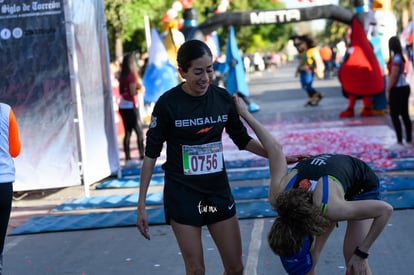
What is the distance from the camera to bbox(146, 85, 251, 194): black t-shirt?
462 centimetres

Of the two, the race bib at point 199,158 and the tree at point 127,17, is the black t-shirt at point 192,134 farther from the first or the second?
the tree at point 127,17

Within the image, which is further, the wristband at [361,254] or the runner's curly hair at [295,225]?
the wristband at [361,254]

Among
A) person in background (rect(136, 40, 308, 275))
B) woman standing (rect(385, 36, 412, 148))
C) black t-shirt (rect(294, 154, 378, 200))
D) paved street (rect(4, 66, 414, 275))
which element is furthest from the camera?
woman standing (rect(385, 36, 412, 148))

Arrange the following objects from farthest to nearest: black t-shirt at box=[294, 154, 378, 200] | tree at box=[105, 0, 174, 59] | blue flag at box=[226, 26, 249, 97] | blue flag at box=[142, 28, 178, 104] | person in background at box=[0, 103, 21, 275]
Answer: blue flag at box=[226, 26, 249, 97] → tree at box=[105, 0, 174, 59] → blue flag at box=[142, 28, 178, 104] → person in background at box=[0, 103, 21, 275] → black t-shirt at box=[294, 154, 378, 200]

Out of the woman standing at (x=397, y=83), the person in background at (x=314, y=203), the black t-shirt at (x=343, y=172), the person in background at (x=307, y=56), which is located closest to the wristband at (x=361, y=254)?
the person in background at (x=314, y=203)

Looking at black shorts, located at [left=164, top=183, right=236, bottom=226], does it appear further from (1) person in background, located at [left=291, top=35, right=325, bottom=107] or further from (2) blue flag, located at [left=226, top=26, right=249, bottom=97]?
(1) person in background, located at [left=291, top=35, right=325, bottom=107]

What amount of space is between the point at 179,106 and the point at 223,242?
87 cm

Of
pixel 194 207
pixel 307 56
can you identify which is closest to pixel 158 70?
pixel 307 56

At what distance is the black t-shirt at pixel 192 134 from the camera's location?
462cm

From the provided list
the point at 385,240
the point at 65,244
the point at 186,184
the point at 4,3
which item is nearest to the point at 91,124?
the point at 4,3

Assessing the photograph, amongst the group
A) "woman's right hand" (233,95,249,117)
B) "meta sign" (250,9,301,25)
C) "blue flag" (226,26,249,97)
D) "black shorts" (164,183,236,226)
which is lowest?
"blue flag" (226,26,249,97)

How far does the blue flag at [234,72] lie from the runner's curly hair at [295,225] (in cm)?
1908

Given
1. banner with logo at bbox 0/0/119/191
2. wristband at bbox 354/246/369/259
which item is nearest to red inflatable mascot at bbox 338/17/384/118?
banner with logo at bbox 0/0/119/191

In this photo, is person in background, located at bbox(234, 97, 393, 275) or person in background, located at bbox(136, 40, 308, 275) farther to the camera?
person in background, located at bbox(136, 40, 308, 275)
